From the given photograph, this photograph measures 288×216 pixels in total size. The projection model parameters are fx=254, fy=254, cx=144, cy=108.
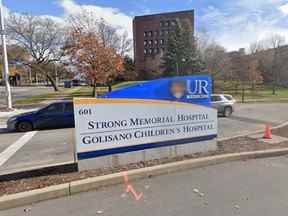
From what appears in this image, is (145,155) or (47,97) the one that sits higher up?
(145,155)

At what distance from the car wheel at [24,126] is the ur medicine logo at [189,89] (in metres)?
8.57

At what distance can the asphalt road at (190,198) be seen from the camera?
3.66 m

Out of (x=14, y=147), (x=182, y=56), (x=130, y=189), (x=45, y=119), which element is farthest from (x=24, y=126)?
(x=182, y=56)

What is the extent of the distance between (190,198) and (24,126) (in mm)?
9930

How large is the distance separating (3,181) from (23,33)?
126ft

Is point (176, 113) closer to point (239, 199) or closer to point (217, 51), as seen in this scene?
point (239, 199)

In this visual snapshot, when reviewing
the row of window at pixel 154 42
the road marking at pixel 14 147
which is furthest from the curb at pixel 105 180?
the row of window at pixel 154 42

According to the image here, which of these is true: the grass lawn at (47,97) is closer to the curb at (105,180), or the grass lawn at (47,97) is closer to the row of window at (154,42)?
the curb at (105,180)

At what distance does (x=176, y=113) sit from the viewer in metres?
5.92

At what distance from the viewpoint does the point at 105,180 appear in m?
4.55

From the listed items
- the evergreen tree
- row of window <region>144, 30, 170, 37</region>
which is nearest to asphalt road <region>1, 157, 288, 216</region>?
the evergreen tree

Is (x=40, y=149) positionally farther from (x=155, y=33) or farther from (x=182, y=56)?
(x=155, y=33)

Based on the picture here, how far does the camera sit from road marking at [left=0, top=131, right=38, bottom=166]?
7.12 metres

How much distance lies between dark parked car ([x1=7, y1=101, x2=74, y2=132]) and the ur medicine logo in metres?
7.80
